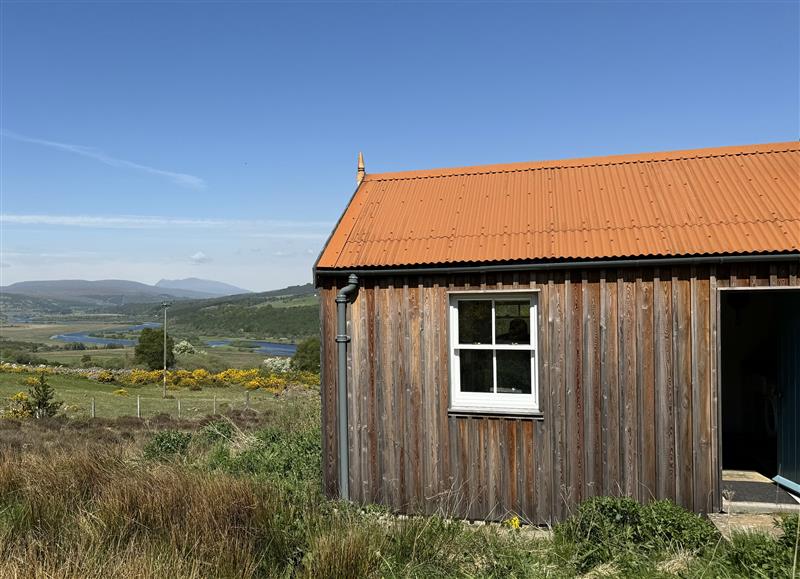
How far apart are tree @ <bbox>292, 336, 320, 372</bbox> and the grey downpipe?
4705cm

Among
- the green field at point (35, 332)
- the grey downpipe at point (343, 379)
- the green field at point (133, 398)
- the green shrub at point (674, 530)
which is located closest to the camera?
the green shrub at point (674, 530)

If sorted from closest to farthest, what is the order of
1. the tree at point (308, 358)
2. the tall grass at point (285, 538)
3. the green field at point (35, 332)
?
the tall grass at point (285, 538), the tree at point (308, 358), the green field at point (35, 332)

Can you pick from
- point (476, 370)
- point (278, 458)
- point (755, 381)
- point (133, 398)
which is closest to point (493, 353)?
point (476, 370)

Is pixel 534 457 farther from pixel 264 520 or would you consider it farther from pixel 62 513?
pixel 62 513

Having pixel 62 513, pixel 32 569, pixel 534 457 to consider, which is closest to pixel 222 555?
A: pixel 32 569

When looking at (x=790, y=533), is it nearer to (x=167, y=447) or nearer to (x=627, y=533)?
(x=627, y=533)

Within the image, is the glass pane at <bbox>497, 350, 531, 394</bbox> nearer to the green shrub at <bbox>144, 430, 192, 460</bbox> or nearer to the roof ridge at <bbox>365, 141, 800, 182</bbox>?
the roof ridge at <bbox>365, 141, 800, 182</bbox>

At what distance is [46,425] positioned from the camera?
21578 millimetres

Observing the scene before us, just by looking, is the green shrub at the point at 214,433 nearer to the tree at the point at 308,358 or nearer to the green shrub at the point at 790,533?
the green shrub at the point at 790,533

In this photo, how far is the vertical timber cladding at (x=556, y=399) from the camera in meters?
6.29

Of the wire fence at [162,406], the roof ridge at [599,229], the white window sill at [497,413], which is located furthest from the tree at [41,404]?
the white window sill at [497,413]

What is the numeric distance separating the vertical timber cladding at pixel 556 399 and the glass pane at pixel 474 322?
261 millimetres

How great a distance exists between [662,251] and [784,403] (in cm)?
281

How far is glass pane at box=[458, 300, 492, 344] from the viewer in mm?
6941
